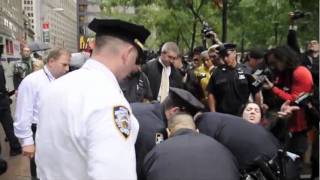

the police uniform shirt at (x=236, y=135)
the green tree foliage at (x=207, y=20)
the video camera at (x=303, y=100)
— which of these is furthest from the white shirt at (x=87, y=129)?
the green tree foliage at (x=207, y=20)

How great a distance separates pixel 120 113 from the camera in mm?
2314

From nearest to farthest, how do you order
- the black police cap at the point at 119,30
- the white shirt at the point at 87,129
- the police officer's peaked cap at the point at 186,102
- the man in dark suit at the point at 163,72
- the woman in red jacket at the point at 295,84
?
the white shirt at the point at 87,129, the black police cap at the point at 119,30, the police officer's peaked cap at the point at 186,102, the woman in red jacket at the point at 295,84, the man in dark suit at the point at 163,72

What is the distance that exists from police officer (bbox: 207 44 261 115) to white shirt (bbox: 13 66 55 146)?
7.88 ft

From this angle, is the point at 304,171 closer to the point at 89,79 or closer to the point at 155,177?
the point at 155,177

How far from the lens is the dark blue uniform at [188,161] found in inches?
125

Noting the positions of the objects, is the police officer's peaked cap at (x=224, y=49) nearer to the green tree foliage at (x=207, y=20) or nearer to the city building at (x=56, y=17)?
the green tree foliage at (x=207, y=20)

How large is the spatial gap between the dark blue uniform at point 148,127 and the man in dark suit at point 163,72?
391 centimetres

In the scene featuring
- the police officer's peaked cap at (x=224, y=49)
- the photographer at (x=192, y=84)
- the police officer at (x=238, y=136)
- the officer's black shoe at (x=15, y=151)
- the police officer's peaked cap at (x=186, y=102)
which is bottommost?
the officer's black shoe at (x=15, y=151)

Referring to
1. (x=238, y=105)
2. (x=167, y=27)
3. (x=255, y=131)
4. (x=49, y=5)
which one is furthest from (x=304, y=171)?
(x=49, y=5)

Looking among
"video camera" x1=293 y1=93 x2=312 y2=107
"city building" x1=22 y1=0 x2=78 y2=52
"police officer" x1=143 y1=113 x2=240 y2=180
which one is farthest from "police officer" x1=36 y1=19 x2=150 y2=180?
"city building" x1=22 y1=0 x2=78 y2=52

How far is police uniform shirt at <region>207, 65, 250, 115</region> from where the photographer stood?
752 centimetres

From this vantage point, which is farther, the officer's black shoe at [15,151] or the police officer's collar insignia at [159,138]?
the officer's black shoe at [15,151]

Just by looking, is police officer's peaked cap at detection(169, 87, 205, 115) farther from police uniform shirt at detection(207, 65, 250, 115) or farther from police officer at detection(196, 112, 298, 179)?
police uniform shirt at detection(207, 65, 250, 115)

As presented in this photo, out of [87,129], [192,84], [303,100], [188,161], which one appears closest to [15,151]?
[192,84]
